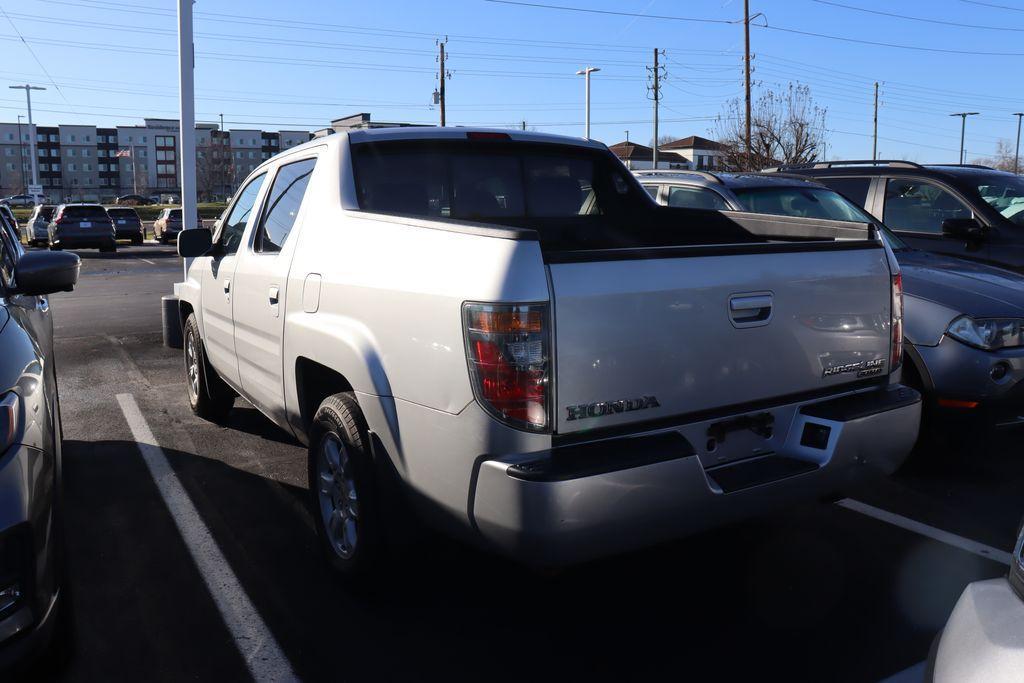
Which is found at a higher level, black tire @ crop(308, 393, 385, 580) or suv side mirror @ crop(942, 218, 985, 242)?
suv side mirror @ crop(942, 218, 985, 242)

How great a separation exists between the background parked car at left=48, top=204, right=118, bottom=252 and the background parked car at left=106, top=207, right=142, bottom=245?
4699 mm

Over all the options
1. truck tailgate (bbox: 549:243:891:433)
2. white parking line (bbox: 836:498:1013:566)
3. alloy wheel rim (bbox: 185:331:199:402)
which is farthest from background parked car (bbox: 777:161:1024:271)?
alloy wheel rim (bbox: 185:331:199:402)

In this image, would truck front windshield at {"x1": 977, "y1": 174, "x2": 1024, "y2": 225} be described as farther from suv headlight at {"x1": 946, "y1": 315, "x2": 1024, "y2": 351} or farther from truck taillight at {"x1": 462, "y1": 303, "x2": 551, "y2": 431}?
truck taillight at {"x1": 462, "y1": 303, "x2": 551, "y2": 431}

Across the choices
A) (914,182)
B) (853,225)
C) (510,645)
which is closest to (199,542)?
(510,645)

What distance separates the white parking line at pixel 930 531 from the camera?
3.97m

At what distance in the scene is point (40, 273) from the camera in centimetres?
363

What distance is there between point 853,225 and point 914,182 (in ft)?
14.5

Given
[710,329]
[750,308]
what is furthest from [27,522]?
[750,308]

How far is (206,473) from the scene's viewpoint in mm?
5152

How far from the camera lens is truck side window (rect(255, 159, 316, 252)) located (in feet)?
14.2

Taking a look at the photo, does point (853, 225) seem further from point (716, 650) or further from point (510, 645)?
point (510, 645)

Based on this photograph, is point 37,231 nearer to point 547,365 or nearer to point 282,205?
point 282,205

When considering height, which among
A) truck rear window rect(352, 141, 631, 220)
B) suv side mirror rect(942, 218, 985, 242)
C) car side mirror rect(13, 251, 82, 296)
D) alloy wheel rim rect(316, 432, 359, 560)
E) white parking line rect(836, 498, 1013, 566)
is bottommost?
white parking line rect(836, 498, 1013, 566)

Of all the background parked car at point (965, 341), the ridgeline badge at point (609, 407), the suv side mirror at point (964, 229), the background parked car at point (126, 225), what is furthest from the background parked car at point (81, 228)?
the ridgeline badge at point (609, 407)
